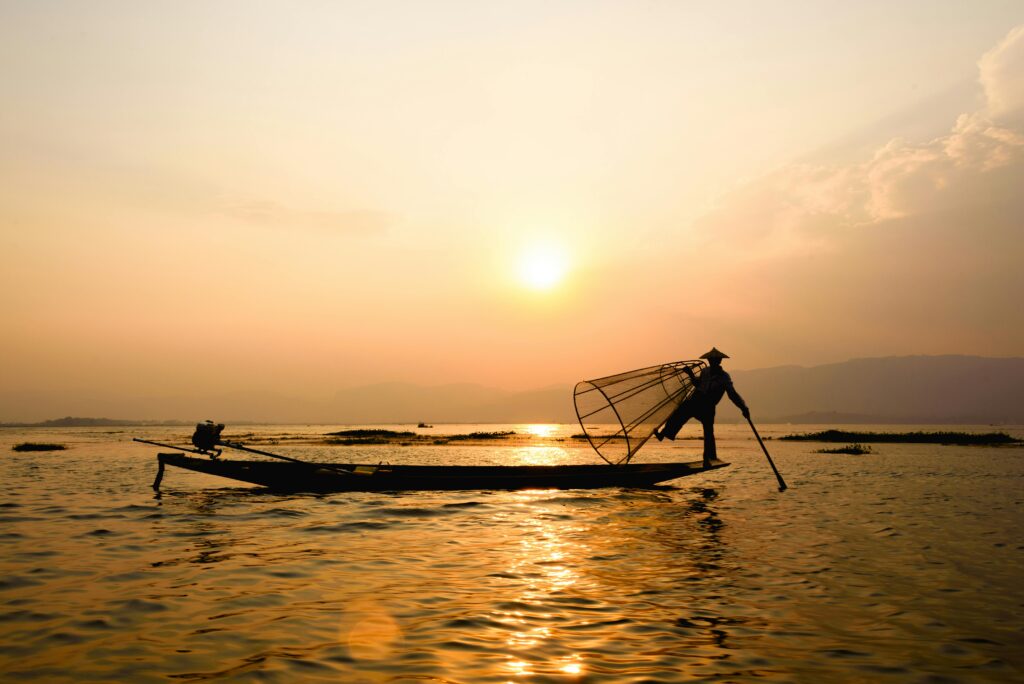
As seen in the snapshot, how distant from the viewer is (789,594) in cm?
931

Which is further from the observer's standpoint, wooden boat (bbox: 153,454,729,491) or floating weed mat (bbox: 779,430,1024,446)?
floating weed mat (bbox: 779,430,1024,446)

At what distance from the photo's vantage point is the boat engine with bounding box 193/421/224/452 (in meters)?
20.8

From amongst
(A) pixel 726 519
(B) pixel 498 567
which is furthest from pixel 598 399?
(B) pixel 498 567

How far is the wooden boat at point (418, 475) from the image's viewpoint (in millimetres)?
21297

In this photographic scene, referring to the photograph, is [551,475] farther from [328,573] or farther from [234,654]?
[234,654]

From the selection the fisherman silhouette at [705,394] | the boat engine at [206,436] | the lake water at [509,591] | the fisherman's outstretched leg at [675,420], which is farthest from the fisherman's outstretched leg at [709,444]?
the boat engine at [206,436]

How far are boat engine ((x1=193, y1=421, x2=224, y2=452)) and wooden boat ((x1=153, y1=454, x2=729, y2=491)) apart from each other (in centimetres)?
49

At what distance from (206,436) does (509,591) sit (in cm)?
1528

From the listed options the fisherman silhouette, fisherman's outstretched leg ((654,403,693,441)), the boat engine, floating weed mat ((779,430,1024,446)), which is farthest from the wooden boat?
floating weed mat ((779,430,1024,446))

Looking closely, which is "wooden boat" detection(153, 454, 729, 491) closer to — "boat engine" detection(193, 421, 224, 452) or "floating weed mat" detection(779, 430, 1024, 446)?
"boat engine" detection(193, 421, 224, 452)

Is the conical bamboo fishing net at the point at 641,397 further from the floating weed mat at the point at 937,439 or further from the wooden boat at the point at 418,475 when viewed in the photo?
the floating weed mat at the point at 937,439

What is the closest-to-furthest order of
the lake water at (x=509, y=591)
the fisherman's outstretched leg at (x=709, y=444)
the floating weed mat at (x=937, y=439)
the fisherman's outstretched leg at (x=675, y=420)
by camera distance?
the lake water at (x=509, y=591) < the fisherman's outstretched leg at (x=675, y=420) < the fisherman's outstretched leg at (x=709, y=444) < the floating weed mat at (x=937, y=439)

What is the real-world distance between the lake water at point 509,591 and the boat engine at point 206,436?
185 centimetres

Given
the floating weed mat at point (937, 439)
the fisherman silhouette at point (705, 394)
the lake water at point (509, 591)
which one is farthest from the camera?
the floating weed mat at point (937, 439)
